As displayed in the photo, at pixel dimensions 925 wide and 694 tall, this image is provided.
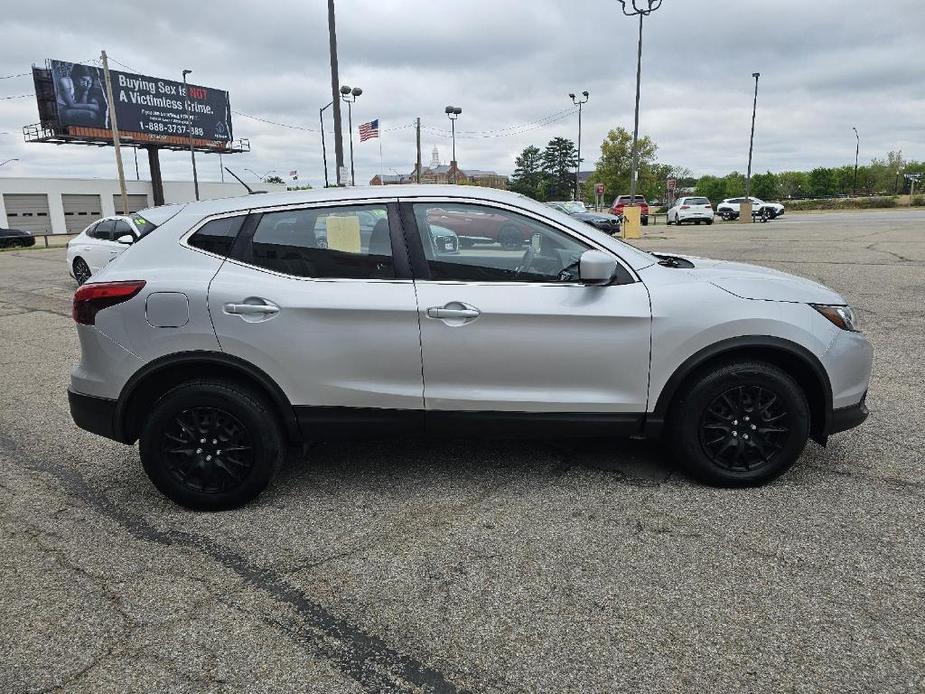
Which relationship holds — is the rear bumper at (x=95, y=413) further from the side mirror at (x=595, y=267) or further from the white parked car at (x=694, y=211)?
the white parked car at (x=694, y=211)

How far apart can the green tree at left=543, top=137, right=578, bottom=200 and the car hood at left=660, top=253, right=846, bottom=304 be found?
106 meters

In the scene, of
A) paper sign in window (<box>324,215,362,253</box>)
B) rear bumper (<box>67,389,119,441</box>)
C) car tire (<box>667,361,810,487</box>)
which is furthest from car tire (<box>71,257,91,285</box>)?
car tire (<box>667,361,810,487</box>)

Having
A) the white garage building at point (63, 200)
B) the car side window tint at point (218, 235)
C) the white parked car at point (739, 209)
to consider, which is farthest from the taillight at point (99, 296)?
the white garage building at point (63, 200)

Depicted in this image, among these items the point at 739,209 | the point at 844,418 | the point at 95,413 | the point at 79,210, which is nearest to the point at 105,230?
the point at 95,413

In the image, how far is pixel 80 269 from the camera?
13.7 m

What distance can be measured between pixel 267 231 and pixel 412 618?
6.93 feet

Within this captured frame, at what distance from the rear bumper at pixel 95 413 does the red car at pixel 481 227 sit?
6.52ft

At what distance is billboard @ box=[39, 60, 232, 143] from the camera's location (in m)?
44.8

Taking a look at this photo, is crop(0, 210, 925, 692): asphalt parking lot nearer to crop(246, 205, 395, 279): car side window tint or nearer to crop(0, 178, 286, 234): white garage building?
crop(246, 205, 395, 279): car side window tint

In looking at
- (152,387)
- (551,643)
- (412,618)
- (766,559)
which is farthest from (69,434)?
(766,559)

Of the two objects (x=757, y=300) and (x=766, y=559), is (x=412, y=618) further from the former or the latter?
(x=757, y=300)

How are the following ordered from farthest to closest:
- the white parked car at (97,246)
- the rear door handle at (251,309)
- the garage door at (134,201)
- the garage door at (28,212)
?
the garage door at (134,201), the garage door at (28,212), the white parked car at (97,246), the rear door handle at (251,309)

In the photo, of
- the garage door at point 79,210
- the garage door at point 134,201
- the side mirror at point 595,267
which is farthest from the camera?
the garage door at point 134,201

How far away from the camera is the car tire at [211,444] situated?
3482 millimetres
